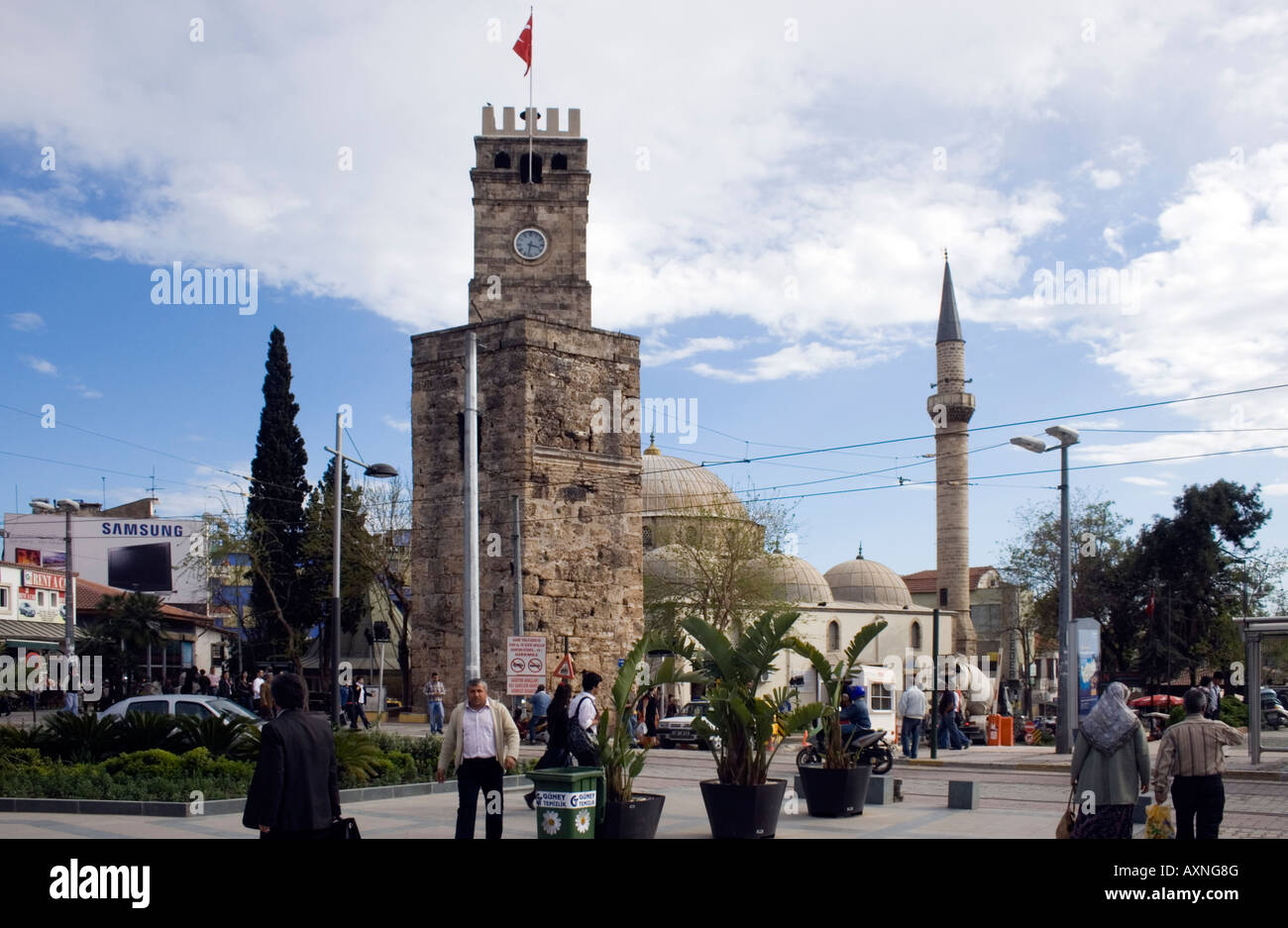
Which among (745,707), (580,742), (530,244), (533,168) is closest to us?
(580,742)

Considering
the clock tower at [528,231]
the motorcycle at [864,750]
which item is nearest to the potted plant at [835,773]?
the motorcycle at [864,750]

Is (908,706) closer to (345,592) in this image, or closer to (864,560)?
(345,592)

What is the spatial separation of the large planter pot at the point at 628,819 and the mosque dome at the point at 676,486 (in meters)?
43.6

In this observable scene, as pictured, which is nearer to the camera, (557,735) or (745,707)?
(745,707)

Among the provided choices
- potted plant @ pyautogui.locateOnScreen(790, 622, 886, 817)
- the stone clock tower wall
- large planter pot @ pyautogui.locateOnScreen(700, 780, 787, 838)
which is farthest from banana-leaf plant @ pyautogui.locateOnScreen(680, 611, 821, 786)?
the stone clock tower wall

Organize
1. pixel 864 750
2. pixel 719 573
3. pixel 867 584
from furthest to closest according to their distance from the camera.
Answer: pixel 867 584 < pixel 719 573 < pixel 864 750

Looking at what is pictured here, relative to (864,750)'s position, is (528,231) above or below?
above

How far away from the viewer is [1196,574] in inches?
2060

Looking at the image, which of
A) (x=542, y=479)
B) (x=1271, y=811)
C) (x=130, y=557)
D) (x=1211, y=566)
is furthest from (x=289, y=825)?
(x=130, y=557)

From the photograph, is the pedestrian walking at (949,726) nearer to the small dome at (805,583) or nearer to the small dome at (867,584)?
the small dome at (805,583)

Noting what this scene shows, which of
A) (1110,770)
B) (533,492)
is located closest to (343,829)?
(1110,770)

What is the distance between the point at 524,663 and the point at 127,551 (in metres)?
44.3

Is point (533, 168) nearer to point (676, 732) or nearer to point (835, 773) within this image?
point (676, 732)
